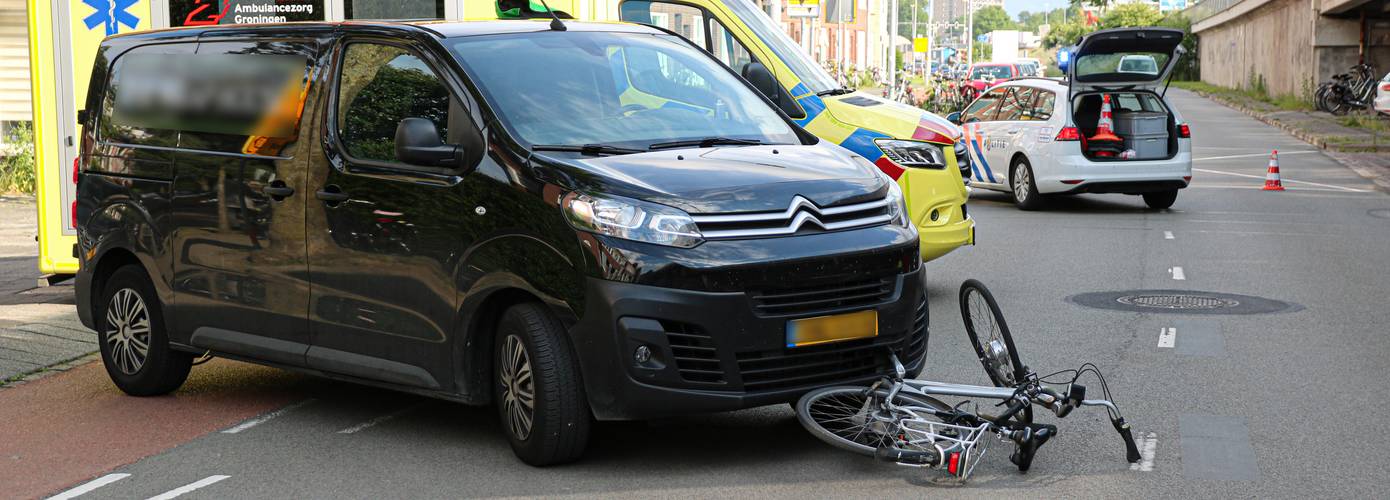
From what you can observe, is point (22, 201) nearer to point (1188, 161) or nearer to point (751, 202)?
point (1188, 161)

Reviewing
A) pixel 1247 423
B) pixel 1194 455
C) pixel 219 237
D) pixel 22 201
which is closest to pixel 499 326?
pixel 219 237

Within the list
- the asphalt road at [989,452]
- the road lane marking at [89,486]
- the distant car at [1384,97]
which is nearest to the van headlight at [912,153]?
the asphalt road at [989,452]

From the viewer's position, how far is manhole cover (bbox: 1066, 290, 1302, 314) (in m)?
10.7

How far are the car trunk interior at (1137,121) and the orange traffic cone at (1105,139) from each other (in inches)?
2.6

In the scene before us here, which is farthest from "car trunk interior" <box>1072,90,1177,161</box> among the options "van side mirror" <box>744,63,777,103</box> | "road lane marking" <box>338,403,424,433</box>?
"road lane marking" <box>338,403,424,433</box>

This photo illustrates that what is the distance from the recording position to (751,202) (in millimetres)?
6094

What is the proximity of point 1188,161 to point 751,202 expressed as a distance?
521 inches

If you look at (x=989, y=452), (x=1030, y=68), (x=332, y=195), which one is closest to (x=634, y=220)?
(x=332, y=195)

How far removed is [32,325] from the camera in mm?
10484

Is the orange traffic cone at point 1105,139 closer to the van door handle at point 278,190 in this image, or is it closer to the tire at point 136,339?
the tire at point 136,339

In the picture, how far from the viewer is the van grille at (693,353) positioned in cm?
594

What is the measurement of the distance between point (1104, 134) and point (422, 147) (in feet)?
42.8

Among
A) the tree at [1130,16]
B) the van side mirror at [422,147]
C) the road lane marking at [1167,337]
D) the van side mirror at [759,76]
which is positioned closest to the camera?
the van side mirror at [422,147]

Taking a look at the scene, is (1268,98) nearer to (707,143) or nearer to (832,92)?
(832,92)
